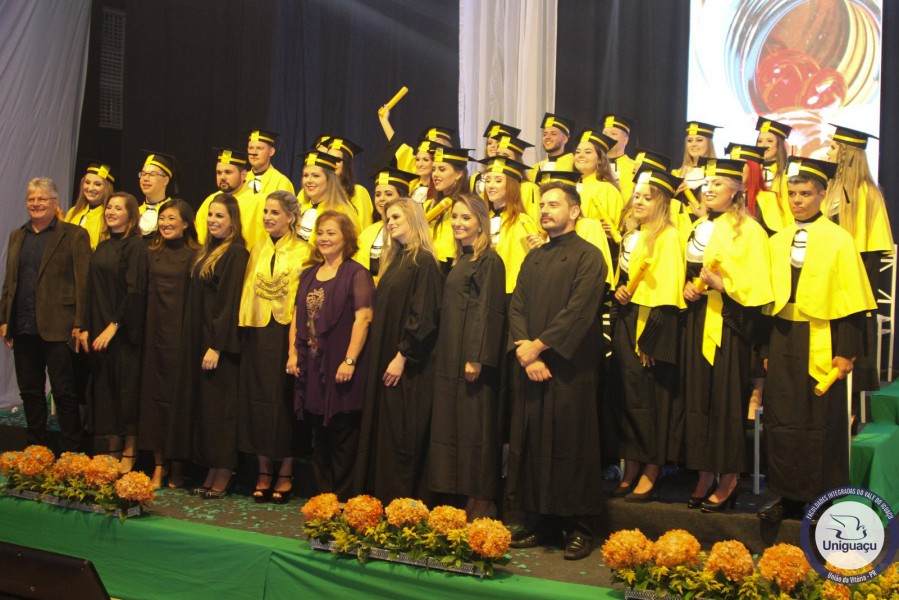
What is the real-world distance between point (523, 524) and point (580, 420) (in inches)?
26.6

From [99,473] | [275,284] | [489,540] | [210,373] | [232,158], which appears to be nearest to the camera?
[489,540]

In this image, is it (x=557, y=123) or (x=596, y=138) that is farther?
(x=557, y=123)

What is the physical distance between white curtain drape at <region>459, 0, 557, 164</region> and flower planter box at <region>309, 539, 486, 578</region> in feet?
14.1

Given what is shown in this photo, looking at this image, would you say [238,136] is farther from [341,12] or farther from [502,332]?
[502,332]

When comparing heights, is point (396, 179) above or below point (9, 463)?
above

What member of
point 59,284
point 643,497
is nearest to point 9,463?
point 59,284

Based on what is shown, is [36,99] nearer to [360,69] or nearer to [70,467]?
[360,69]

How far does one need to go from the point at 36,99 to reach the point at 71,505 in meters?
4.60

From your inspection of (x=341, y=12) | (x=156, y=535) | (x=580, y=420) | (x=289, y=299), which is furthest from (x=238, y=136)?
(x=580, y=420)

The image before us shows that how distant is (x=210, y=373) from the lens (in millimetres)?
5188

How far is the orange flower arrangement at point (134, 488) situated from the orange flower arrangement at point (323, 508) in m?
0.91

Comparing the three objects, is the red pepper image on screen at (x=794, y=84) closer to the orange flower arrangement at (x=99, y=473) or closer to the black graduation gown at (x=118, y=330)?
the black graduation gown at (x=118, y=330)

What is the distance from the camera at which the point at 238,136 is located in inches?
331

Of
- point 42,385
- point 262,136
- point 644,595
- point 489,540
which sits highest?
point 262,136
